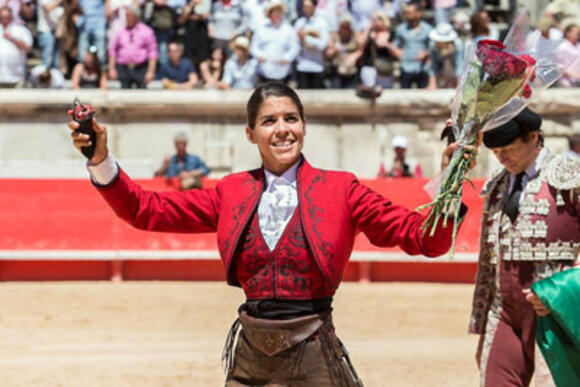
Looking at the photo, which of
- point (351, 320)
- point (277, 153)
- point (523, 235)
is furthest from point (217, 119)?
point (277, 153)

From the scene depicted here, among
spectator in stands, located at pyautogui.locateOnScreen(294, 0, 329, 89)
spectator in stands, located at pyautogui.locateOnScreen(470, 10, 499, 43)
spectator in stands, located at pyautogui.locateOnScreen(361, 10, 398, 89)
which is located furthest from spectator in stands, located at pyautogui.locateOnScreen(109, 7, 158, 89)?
spectator in stands, located at pyautogui.locateOnScreen(470, 10, 499, 43)

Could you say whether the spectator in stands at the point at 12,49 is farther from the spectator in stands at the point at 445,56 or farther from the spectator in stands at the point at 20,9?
the spectator in stands at the point at 445,56

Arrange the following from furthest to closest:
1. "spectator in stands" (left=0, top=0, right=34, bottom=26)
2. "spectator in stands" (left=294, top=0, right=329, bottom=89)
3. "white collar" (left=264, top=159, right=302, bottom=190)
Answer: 1. "spectator in stands" (left=0, top=0, right=34, bottom=26)
2. "spectator in stands" (left=294, top=0, right=329, bottom=89)
3. "white collar" (left=264, top=159, right=302, bottom=190)

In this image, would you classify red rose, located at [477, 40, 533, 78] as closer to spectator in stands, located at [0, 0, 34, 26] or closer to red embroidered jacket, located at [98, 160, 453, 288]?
red embroidered jacket, located at [98, 160, 453, 288]

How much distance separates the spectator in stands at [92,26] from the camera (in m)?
13.4

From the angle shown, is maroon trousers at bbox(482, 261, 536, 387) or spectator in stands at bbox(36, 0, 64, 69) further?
spectator in stands at bbox(36, 0, 64, 69)

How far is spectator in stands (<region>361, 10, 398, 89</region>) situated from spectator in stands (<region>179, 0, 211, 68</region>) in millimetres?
1826

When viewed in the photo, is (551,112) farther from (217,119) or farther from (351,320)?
(351,320)

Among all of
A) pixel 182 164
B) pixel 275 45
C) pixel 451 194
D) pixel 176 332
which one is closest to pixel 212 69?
pixel 275 45

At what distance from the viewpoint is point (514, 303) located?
4.94 meters

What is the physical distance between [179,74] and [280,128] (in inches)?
394

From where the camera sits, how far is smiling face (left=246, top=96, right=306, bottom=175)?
12.7 ft

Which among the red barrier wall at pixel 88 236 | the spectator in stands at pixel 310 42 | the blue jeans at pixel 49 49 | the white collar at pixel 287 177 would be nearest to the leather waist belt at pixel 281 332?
the white collar at pixel 287 177

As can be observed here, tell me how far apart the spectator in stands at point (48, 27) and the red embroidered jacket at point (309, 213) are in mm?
9854
